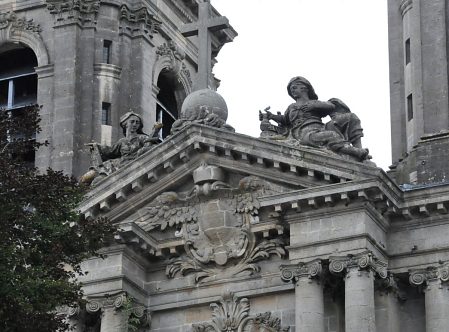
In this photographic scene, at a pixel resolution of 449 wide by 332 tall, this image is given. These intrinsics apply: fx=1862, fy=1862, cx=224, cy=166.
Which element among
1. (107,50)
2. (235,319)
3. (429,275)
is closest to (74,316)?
(235,319)

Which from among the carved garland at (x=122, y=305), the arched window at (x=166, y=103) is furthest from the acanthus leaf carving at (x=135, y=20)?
the carved garland at (x=122, y=305)

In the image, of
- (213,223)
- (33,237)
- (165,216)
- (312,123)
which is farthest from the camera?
(165,216)

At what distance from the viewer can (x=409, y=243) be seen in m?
41.5

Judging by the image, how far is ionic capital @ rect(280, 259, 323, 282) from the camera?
1604 inches

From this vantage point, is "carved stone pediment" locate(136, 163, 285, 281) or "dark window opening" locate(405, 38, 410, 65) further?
"dark window opening" locate(405, 38, 410, 65)

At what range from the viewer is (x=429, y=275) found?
40.9 metres

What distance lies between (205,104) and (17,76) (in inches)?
521

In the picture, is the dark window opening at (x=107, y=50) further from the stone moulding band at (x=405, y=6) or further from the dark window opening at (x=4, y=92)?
the stone moulding band at (x=405, y=6)

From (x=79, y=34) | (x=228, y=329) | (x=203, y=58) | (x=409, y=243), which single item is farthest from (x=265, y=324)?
(x=79, y=34)

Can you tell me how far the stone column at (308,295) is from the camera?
4041cm

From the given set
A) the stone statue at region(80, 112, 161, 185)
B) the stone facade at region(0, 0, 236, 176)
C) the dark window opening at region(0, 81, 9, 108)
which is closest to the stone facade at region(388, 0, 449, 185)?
the stone statue at region(80, 112, 161, 185)

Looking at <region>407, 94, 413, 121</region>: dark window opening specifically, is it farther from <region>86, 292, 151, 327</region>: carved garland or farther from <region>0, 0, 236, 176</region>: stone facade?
<region>0, 0, 236, 176</region>: stone facade

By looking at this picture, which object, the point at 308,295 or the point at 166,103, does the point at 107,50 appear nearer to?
the point at 166,103

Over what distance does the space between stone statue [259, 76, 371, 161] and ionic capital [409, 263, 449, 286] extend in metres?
2.99
